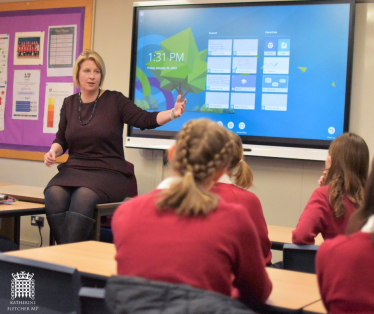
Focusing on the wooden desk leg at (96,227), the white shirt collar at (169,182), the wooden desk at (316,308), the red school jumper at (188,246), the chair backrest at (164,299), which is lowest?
the wooden desk leg at (96,227)

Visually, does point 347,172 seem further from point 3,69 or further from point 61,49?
point 3,69

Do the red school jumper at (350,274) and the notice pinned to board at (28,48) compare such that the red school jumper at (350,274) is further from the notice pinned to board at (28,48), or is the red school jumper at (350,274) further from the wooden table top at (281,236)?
the notice pinned to board at (28,48)

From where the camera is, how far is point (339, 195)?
2.07 m

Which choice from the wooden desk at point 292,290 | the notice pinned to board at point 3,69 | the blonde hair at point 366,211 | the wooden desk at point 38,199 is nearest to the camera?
the blonde hair at point 366,211

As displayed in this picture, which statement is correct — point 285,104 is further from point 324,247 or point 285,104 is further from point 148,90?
point 324,247

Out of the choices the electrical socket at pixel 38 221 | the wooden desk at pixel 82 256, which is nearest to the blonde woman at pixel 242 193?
the wooden desk at pixel 82 256

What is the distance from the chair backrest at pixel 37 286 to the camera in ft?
4.43

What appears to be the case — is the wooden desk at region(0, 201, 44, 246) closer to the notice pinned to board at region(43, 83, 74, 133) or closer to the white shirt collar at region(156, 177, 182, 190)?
the white shirt collar at region(156, 177, 182, 190)

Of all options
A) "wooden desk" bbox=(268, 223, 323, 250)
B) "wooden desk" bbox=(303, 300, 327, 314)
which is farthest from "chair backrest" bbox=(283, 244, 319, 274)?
"wooden desk" bbox=(303, 300, 327, 314)

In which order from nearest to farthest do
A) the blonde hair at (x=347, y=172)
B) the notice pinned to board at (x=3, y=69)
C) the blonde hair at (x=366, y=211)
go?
the blonde hair at (x=366, y=211) < the blonde hair at (x=347, y=172) < the notice pinned to board at (x=3, y=69)

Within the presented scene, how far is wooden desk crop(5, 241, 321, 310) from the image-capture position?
1.35 meters

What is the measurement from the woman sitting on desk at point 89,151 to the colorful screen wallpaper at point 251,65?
0.89 metres

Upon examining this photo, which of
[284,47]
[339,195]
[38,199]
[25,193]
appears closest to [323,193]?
[339,195]

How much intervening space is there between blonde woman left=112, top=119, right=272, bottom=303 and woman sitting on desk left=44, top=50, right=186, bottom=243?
1.73m
